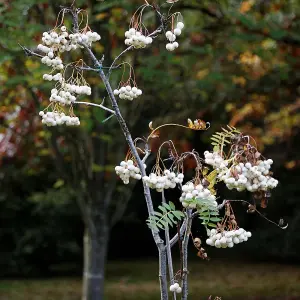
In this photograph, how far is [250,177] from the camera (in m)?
2.01

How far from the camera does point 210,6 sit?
7.61m

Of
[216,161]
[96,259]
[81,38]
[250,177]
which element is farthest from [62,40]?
[96,259]

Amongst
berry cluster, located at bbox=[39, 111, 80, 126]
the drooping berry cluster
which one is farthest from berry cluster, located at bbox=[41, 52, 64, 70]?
berry cluster, located at bbox=[39, 111, 80, 126]

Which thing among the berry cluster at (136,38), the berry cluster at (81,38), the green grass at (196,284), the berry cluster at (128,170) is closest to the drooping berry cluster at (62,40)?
the berry cluster at (81,38)

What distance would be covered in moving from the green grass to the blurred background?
2cm

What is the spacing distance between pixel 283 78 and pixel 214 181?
490 centimetres

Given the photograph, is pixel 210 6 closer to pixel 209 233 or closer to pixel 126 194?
pixel 126 194

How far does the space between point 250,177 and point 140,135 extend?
16.3ft

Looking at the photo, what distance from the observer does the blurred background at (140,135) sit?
5945 millimetres

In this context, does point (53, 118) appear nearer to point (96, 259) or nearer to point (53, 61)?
point (53, 61)

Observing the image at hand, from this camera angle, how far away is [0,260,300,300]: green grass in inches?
388

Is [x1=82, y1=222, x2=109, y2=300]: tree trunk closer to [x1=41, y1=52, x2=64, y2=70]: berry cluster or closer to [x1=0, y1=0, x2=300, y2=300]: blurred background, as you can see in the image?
[x1=0, y1=0, x2=300, y2=300]: blurred background

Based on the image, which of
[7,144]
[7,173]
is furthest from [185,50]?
[7,173]

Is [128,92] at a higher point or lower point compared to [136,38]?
lower
